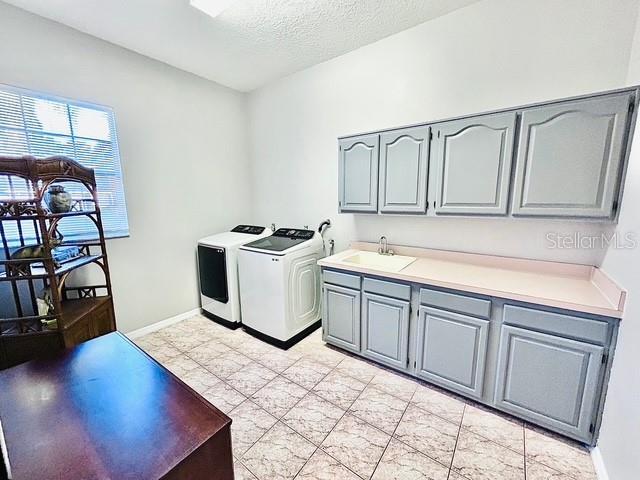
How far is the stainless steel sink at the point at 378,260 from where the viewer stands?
2.39 m

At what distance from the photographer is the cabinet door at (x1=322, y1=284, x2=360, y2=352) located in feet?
7.67

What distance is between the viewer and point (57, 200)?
6.09 ft

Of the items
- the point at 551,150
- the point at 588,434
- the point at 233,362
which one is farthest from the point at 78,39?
the point at 588,434

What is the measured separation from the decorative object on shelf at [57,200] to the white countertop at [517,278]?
191 centimetres

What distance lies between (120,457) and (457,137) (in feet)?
7.50

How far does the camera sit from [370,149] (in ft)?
7.51

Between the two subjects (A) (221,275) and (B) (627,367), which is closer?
(B) (627,367)

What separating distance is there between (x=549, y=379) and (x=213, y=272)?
9.50 ft

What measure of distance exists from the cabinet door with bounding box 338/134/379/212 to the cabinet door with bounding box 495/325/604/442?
1.35 metres

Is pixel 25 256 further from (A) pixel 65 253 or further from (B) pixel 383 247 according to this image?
(B) pixel 383 247

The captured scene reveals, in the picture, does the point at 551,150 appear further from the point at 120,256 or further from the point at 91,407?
the point at 120,256

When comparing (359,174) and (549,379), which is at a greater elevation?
(359,174)

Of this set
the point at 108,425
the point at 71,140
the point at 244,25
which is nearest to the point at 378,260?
the point at 108,425

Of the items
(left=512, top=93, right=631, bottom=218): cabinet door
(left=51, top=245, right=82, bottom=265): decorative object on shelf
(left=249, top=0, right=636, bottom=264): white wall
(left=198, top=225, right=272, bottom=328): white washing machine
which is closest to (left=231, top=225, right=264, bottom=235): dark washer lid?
(left=198, top=225, right=272, bottom=328): white washing machine
